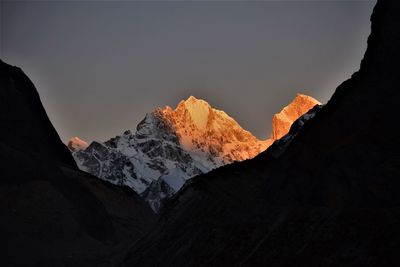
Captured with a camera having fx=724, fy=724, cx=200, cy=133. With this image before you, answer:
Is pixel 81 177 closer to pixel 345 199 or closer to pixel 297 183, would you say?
pixel 297 183

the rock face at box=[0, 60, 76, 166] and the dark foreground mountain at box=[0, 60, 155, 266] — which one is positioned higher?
the rock face at box=[0, 60, 76, 166]

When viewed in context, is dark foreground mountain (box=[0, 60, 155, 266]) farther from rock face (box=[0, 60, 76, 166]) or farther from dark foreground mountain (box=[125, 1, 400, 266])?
dark foreground mountain (box=[125, 1, 400, 266])

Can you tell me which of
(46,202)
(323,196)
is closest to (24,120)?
(46,202)

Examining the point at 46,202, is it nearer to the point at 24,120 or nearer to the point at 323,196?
the point at 24,120

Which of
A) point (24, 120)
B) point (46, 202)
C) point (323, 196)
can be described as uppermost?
point (24, 120)

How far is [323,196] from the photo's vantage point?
1271 inches

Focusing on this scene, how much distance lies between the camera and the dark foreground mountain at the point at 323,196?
28.1 m

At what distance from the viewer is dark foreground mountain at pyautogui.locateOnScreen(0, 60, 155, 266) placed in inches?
1950

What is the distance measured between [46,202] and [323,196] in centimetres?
3054

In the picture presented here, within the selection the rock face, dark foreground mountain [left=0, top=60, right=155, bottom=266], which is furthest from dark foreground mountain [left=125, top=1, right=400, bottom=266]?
the rock face

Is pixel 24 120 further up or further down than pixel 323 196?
further up

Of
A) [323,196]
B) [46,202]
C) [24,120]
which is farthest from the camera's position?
[24,120]

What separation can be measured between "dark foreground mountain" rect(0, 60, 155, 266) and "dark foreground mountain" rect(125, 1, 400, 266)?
30.5 feet

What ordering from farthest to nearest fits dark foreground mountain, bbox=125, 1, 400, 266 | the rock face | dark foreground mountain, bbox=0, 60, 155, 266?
the rock face → dark foreground mountain, bbox=0, 60, 155, 266 → dark foreground mountain, bbox=125, 1, 400, 266
